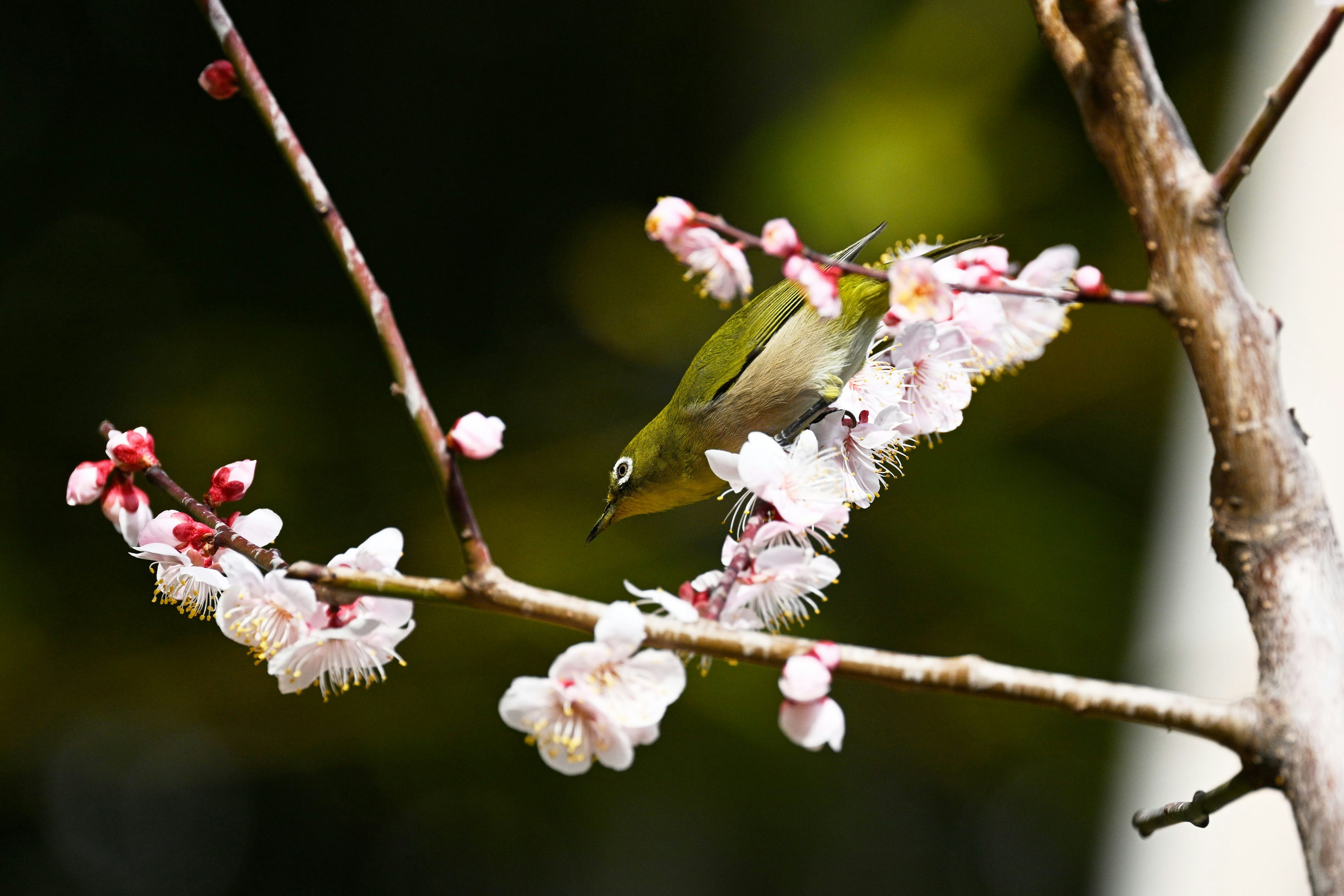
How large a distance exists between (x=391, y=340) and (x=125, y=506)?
222 mm

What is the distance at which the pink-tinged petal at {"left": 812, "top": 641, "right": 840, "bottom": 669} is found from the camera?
15.4 inches

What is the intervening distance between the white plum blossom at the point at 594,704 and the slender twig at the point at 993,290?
0.62 ft

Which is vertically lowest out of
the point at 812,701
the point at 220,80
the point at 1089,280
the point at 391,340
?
the point at 812,701

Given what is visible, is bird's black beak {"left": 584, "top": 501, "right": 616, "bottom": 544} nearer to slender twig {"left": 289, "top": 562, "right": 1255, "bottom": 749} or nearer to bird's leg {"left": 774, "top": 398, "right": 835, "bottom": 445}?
bird's leg {"left": 774, "top": 398, "right": 835, "bottom": 445}

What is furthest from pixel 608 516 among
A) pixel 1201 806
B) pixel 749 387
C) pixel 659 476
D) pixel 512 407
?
pixel 512 407

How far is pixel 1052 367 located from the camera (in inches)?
86.7

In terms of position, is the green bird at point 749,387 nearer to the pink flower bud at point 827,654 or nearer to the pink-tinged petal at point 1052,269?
the pink-tinged petal at point 1052,269

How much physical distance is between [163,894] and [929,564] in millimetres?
1817

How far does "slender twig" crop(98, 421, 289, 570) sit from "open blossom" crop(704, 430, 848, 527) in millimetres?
243

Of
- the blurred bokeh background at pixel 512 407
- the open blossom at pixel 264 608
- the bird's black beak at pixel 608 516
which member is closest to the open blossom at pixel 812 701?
the open blossom at pixel 264 608

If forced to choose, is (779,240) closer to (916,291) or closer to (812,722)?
(916,291)

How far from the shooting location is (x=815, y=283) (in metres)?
0.45

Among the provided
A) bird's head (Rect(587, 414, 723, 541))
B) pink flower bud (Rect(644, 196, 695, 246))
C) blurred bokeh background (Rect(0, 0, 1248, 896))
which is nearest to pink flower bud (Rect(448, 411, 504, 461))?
pink flower bud (Rect(644, 196, 695, 246))

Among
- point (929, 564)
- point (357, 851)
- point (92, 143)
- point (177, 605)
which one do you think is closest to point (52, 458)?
point (92, 143)
